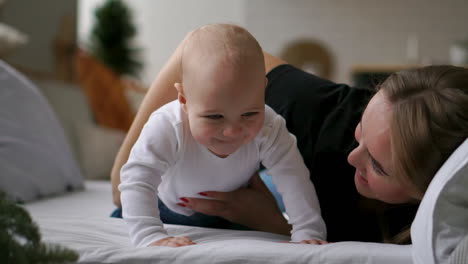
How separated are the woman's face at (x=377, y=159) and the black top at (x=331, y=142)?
15 centimetres

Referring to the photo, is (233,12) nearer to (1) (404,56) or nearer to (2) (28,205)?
(1) (404,56)

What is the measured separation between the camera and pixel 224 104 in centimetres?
89

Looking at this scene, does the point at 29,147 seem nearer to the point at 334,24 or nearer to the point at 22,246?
the point at 22,246

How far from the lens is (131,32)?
5766mm

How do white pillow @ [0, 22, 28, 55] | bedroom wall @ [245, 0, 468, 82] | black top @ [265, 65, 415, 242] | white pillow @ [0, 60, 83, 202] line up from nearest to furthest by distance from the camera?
black top @ [265, 65, 415, 242], white pillow @ [0, 60, 83, 202], white pillow @ [0, 22, 28, 55], bedroom wall @ [245, 0, 468, 82]

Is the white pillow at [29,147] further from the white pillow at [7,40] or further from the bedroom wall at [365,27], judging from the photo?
the bedroom wall at [365,27]

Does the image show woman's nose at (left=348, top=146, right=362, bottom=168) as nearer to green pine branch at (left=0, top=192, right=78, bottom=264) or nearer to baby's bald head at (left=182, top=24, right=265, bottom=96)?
baby's bald head at (left=182, top=24, right=265, bottom=96)

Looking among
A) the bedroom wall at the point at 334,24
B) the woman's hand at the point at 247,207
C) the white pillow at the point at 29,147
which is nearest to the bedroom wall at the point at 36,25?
the white pillow at the point at 29,147

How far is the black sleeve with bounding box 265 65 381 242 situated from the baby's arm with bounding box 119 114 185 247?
354mm

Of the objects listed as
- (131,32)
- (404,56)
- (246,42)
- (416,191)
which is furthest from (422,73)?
(404,56)

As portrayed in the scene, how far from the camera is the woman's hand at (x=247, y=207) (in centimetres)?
112

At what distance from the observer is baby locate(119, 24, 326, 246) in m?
0.89

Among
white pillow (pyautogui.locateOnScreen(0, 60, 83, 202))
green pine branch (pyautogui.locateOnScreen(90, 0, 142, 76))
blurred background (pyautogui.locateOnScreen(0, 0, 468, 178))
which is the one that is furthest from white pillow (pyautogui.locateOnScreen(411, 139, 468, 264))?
green pine branch (pyautogui.locateOnScreen(90, 0, 142, 76))

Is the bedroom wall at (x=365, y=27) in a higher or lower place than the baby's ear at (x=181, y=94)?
lower
